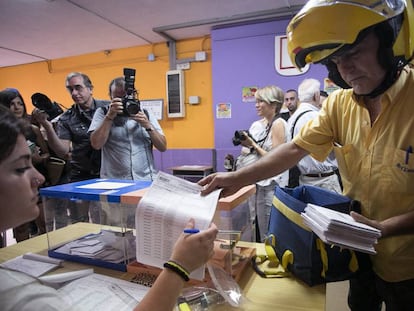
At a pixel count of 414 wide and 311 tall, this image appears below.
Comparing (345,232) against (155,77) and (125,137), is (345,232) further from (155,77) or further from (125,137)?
(155,77)

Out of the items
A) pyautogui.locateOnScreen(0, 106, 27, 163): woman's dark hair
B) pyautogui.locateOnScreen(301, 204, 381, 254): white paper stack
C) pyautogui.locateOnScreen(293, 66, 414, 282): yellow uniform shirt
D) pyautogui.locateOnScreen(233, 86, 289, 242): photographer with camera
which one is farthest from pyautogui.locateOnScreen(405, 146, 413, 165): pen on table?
pyautogui.locateOnScreen(233, 86, 289, 242): photographer with camera

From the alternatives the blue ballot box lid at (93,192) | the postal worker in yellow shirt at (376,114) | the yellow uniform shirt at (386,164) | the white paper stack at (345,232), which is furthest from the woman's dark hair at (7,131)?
the yellow uniform shirt at (386,164)

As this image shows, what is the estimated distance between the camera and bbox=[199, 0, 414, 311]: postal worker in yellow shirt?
0.77m

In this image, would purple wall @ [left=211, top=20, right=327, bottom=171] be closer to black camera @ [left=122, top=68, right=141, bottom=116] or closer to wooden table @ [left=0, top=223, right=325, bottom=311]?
black camera @ [left=122, top=68, right=141, bottom=116]

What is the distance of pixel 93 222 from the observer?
1461 mm

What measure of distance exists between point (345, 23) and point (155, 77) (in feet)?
12.4

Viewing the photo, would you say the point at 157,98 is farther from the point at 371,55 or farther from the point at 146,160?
the point at 371,55

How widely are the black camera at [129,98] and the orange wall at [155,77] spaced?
219 centimetres

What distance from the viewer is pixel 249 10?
3.15 metres

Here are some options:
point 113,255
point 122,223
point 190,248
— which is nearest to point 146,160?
point 122,223

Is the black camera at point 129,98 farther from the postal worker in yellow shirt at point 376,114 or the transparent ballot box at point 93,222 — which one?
the postal worker in yellow shirt at point 376,114

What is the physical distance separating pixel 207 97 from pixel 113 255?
3.15 metres

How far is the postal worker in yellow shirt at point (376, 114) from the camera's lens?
0.77 m

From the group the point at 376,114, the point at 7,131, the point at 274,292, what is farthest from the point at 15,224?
the point at 376,114
